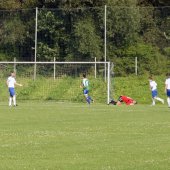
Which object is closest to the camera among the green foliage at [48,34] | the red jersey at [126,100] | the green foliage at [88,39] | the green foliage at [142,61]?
the red jersey at [126,100]

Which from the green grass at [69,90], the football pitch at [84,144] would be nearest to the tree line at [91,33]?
the green grass at [69,90]

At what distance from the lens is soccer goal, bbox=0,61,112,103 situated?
48156 mm

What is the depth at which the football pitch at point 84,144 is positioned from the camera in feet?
44.4

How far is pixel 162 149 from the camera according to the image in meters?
16.0

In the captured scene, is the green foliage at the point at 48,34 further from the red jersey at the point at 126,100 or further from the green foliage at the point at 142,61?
the red jersey at the point at 126,100

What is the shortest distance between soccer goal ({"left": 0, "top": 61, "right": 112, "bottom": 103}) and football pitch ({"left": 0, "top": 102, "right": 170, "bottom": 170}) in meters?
22.4

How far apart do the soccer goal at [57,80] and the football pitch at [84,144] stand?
2237cm

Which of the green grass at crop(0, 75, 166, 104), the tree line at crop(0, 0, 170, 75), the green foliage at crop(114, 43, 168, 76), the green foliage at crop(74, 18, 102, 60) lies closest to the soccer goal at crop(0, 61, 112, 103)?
the green grass at crop(0, 75, 166, 104)

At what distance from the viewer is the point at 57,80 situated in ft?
162

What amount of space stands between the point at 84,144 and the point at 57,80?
32245mm

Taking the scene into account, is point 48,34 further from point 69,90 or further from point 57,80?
point 69,90

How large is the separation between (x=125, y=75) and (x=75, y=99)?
5.64m

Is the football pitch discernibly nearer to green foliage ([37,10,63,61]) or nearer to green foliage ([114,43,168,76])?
green foliage ([114,43,168,76])

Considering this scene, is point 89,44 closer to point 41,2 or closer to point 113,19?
point 113,19
